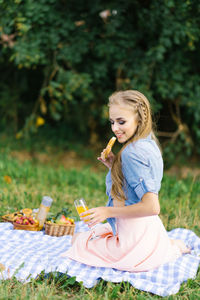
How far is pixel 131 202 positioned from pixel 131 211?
4.5 inches

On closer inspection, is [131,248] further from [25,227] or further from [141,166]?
[25,227]

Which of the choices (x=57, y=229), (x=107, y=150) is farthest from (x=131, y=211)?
(x=57, y=229)

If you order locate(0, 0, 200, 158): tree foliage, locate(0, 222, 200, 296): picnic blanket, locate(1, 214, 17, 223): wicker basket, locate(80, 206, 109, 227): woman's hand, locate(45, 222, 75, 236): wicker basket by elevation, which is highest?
locate(0, 0, 200, 158): tree foliage

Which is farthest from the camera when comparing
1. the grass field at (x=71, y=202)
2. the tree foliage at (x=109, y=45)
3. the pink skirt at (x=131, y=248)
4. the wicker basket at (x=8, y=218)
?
the tree foliage at (x=109, y=45)

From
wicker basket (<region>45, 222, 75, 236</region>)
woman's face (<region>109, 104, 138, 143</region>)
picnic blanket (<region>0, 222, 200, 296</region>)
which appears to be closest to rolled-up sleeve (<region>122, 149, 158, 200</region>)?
woman's face (<region>109, 104, 138, 143</region>)

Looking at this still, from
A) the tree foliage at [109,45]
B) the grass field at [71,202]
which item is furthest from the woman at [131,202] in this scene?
the tree foliage at [109,45]

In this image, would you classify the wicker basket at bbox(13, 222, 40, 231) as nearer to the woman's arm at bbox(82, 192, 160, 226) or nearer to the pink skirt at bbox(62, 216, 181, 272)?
the pink skirt at bbox(62, 216, 181, 272)

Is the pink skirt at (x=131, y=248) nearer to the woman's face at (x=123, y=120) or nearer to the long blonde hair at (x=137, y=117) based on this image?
the long blonde hair at (x=137, y=117)

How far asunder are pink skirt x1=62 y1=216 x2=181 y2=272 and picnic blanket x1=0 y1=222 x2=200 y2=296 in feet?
0.14

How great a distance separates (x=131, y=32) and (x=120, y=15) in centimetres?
36

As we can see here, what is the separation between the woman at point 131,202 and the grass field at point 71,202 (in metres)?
0.20

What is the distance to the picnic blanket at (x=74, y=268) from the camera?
2.51m

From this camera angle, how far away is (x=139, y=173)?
2428 mm

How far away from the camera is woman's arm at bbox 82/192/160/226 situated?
7.88 feet
